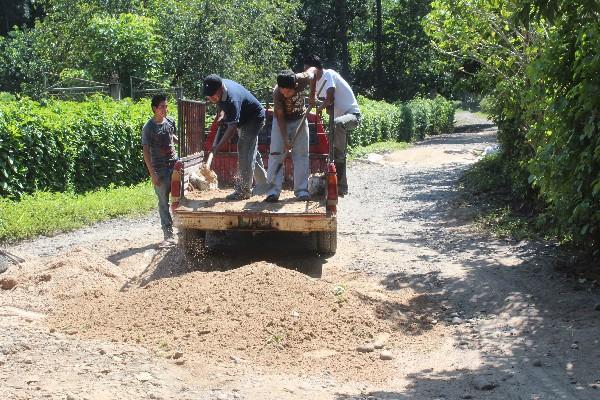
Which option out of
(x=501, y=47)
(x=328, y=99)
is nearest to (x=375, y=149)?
(x=501, y=47)

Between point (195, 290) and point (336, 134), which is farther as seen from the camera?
point (336, 134)

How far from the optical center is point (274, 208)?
9.09m

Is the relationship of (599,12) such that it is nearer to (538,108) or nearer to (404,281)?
(538,108)

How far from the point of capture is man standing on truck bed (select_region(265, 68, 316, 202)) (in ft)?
31.1

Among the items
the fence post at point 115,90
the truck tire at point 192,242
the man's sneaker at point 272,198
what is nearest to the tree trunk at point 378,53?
the fence post at point 115,90

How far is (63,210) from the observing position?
12.4 metres

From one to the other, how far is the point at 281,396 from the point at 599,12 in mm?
4867

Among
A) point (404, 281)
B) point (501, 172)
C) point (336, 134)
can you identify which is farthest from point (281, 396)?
point (501, 172)

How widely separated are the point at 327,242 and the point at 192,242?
5.41 ft

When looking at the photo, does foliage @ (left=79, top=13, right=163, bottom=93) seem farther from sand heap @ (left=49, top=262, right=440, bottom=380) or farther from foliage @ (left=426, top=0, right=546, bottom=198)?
sand heap @ (left=49, top=262, right=440, bottom=380)

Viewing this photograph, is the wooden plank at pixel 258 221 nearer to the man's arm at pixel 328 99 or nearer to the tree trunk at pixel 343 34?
the man's arm at pixel 328 99

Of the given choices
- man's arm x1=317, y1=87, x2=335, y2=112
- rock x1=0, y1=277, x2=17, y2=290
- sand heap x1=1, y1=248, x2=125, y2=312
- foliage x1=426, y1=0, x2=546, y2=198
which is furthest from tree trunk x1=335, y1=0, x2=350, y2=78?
rock x1=0, y1=277, x2=17, y2=290

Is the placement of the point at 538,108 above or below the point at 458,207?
above

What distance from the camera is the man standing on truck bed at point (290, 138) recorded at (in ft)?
31.1
